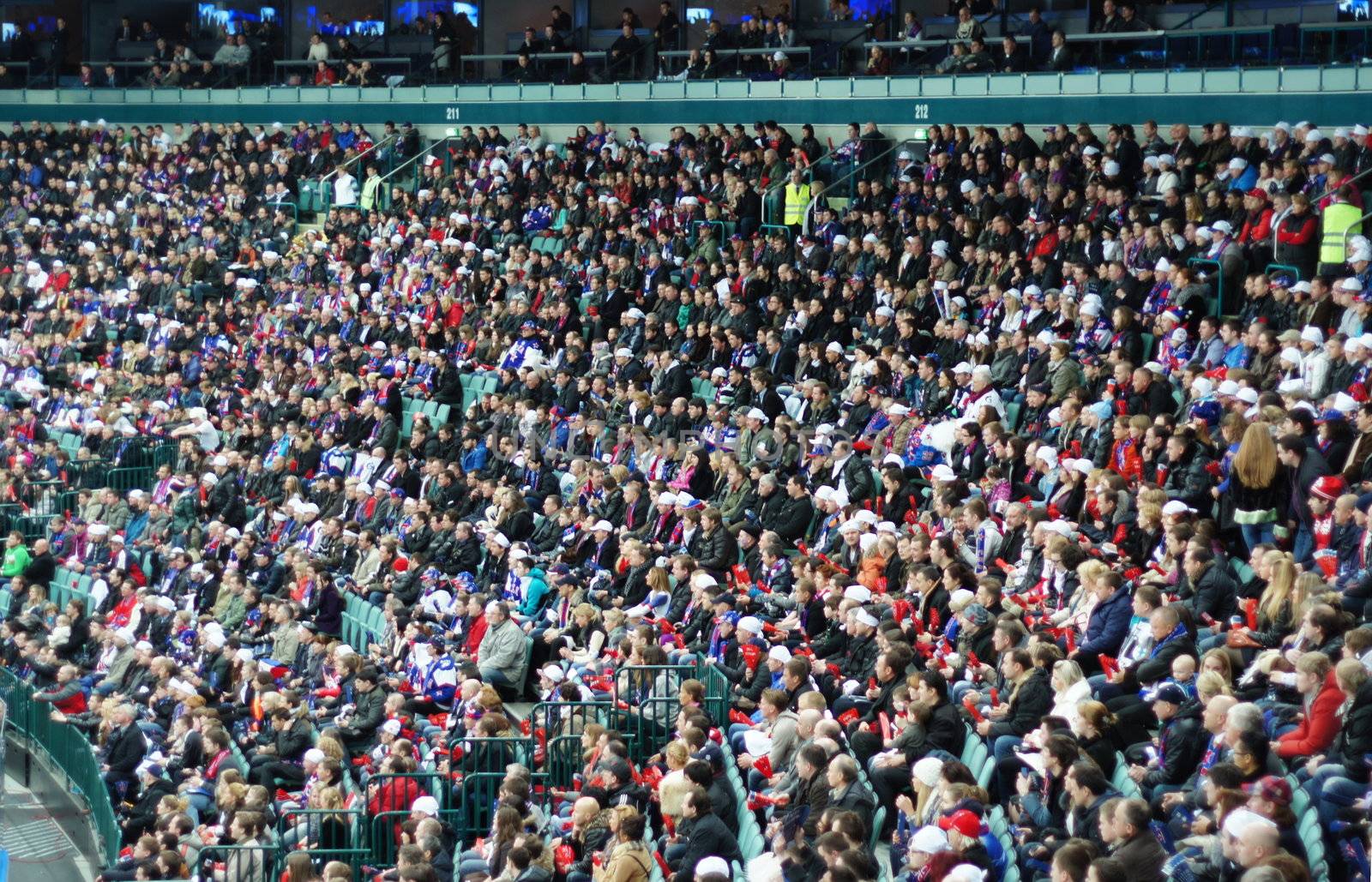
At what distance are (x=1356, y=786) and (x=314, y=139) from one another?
78.4 ft

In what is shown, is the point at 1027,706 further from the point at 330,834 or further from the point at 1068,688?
the point at 330,834

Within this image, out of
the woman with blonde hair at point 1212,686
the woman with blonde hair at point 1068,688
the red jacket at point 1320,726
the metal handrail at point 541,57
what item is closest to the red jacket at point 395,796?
the woman with blonde hair at point 1068,688

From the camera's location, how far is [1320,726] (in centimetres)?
786

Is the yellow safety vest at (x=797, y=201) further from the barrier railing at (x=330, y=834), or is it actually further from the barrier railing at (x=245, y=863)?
the barrier railing at (x=245, y=863)

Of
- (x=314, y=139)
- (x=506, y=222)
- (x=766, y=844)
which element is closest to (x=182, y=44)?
(x=314, y=139)

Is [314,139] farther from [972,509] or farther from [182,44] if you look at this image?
[972,509]

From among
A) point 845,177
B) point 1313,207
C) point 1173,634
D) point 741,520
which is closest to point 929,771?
point 1173,634

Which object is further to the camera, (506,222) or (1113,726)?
(506,222)

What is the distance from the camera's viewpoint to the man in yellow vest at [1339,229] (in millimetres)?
14516

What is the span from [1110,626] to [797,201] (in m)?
11.4

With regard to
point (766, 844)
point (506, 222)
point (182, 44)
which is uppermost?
point (182, 44)

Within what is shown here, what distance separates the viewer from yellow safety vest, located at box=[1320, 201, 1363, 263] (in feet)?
47.6

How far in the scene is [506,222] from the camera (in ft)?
77.2

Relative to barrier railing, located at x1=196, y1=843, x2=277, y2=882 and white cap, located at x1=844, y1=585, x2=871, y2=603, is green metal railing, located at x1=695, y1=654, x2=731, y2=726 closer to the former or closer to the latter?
white cap, located at x1=844, y1=585, x2=871, y2=603
